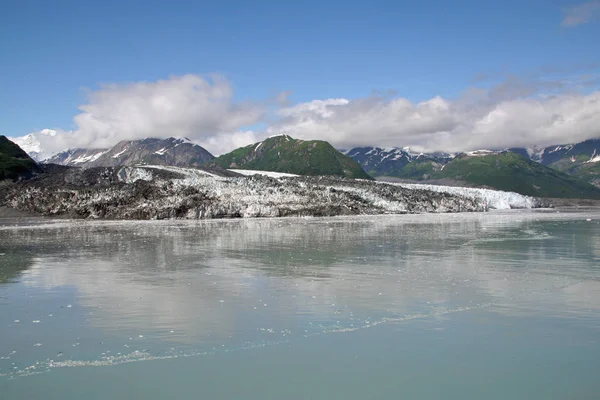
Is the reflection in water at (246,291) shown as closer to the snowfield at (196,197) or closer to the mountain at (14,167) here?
Result: the snowfield at (196,197)

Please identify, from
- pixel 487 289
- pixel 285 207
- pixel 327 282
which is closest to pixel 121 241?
pixel 327 282

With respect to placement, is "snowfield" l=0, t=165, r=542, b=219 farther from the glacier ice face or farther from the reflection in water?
the reflection in water

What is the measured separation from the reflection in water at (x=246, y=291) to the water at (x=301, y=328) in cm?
6

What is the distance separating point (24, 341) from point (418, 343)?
7.99 metres

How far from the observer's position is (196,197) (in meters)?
60.4

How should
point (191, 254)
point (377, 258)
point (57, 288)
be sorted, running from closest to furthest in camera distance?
1. point (57, 288)
2. point (377, 258)
3. point (191, 254)

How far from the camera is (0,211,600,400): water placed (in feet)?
26.1

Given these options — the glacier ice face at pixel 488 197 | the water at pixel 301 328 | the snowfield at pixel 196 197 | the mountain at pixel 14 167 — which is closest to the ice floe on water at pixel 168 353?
the water at pixel 301 328

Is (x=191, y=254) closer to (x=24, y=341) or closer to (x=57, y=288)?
(x=57, y=288)

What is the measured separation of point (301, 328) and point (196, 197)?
51262 mm

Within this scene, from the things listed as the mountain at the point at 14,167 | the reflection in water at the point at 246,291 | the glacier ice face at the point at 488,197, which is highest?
the mountain at the point at 14,167

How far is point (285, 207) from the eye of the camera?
205 feet

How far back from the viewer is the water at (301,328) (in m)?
7.95

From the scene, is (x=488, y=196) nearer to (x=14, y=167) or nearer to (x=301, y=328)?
(x=301, y=328)
